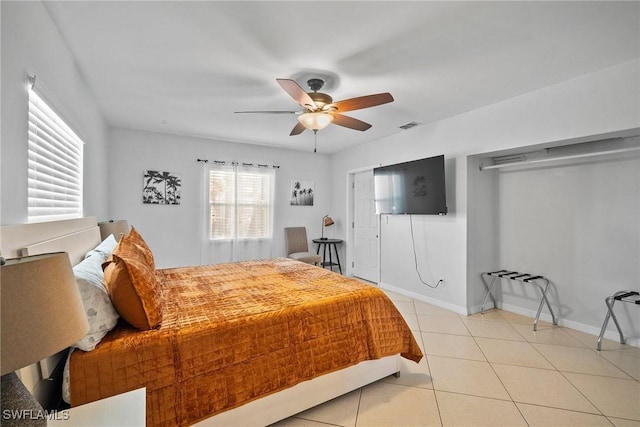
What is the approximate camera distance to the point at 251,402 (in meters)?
1.64

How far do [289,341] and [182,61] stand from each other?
2288 millimetres

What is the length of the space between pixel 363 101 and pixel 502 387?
7.99ft

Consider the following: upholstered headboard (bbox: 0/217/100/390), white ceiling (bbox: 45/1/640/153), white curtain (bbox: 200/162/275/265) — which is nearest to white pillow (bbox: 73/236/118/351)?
upholstered headboard (bbox: 0/217/100/390)

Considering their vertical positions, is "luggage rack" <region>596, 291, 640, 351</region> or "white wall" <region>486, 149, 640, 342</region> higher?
"white wall" <region>486, 149, 640, 342</region>

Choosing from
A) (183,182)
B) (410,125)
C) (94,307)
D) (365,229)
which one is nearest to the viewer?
(94,307)

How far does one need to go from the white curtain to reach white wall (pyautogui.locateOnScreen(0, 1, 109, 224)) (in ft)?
8.24

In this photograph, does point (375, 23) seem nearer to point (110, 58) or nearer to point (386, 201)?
point (110, 58)

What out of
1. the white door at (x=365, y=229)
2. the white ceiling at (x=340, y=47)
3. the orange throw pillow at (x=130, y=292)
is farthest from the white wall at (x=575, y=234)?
the orange throw pillow at (x=130, y=292)

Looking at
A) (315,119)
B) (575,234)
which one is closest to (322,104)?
(315,119)

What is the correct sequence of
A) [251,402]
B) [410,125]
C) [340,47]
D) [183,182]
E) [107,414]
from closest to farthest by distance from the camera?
[107,414], [251,402], [340,47], [410,125], [183,182]

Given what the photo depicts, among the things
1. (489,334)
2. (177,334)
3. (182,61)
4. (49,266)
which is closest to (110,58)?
(182,61)

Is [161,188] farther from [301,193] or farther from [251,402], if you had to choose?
[251,402]

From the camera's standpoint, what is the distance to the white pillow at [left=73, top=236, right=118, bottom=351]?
4.40 feet

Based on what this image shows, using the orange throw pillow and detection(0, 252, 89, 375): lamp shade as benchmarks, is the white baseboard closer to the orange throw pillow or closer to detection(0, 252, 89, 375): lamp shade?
the orange throw pillow
